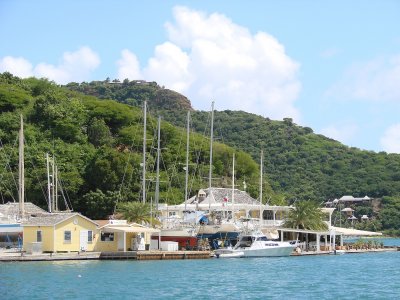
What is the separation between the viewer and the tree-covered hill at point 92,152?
79.1 meters

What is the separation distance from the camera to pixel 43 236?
56562mm

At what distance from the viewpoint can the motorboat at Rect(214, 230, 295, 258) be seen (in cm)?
6390

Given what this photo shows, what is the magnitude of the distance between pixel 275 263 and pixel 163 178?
30873 mm

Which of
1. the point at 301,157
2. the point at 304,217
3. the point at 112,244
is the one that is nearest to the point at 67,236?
the point at 112,244

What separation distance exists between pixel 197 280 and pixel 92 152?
47.7m

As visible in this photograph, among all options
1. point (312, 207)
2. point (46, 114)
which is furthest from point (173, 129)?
point (312, 207)

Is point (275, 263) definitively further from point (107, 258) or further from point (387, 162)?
point (387, 162)

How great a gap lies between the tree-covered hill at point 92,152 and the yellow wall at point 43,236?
16.5 m

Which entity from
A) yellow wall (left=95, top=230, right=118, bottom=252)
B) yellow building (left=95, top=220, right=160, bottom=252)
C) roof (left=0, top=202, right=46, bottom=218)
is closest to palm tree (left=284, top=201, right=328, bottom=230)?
yellow building (left=95, top=220, right=160, bottom=252)

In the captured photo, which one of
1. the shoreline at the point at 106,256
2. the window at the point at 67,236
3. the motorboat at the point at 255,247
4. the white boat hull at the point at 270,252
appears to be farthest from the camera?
the white boat hull at the point at 270,252

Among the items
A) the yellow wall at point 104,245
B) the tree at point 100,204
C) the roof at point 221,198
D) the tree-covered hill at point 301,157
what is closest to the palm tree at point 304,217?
the roof at point 221,198

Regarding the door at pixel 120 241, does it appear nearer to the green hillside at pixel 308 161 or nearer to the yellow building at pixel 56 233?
the yellow building at pixel 56 233

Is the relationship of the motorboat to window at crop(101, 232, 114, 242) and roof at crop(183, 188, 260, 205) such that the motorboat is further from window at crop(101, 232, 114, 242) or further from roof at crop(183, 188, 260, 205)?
roof at crop(183, 188, 260, 205)

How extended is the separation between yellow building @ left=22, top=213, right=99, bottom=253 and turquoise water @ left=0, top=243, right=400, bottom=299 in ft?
11.5
